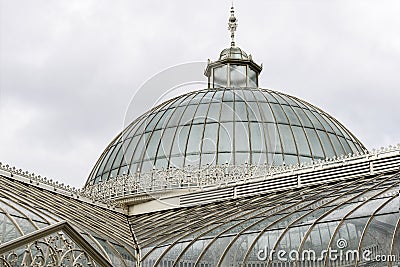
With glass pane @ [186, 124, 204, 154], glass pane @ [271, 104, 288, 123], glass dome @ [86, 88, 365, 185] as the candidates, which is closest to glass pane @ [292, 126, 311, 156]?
glass dome @ [86, 88, 365, 185]

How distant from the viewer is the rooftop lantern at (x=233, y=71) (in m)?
30.6

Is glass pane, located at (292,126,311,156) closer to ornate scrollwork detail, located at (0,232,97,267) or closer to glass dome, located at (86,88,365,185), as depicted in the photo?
glass dome, located at (86,88,365,185)

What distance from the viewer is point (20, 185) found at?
18.9 metres

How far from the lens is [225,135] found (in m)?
24.2

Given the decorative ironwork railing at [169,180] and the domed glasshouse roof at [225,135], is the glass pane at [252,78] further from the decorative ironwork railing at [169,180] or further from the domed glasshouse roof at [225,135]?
the decorative ironwork railing at [169,180]

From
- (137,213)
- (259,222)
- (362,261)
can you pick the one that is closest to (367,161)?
(259,222)

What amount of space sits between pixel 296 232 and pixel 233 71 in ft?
52.8

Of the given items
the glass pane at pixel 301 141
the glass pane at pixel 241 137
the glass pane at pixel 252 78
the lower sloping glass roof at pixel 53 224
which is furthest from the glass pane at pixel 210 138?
the glass pane at pixel 252 78

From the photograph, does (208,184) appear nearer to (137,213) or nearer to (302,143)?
(137,213)

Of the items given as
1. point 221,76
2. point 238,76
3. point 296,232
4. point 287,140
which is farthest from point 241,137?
point 296,232

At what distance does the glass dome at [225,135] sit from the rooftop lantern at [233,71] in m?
2.79

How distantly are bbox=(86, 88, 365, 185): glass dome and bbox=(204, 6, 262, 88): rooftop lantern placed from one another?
2.79 m

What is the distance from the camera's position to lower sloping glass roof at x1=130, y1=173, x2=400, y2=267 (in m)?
14.4

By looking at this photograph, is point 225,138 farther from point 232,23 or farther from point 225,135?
point 232,23
